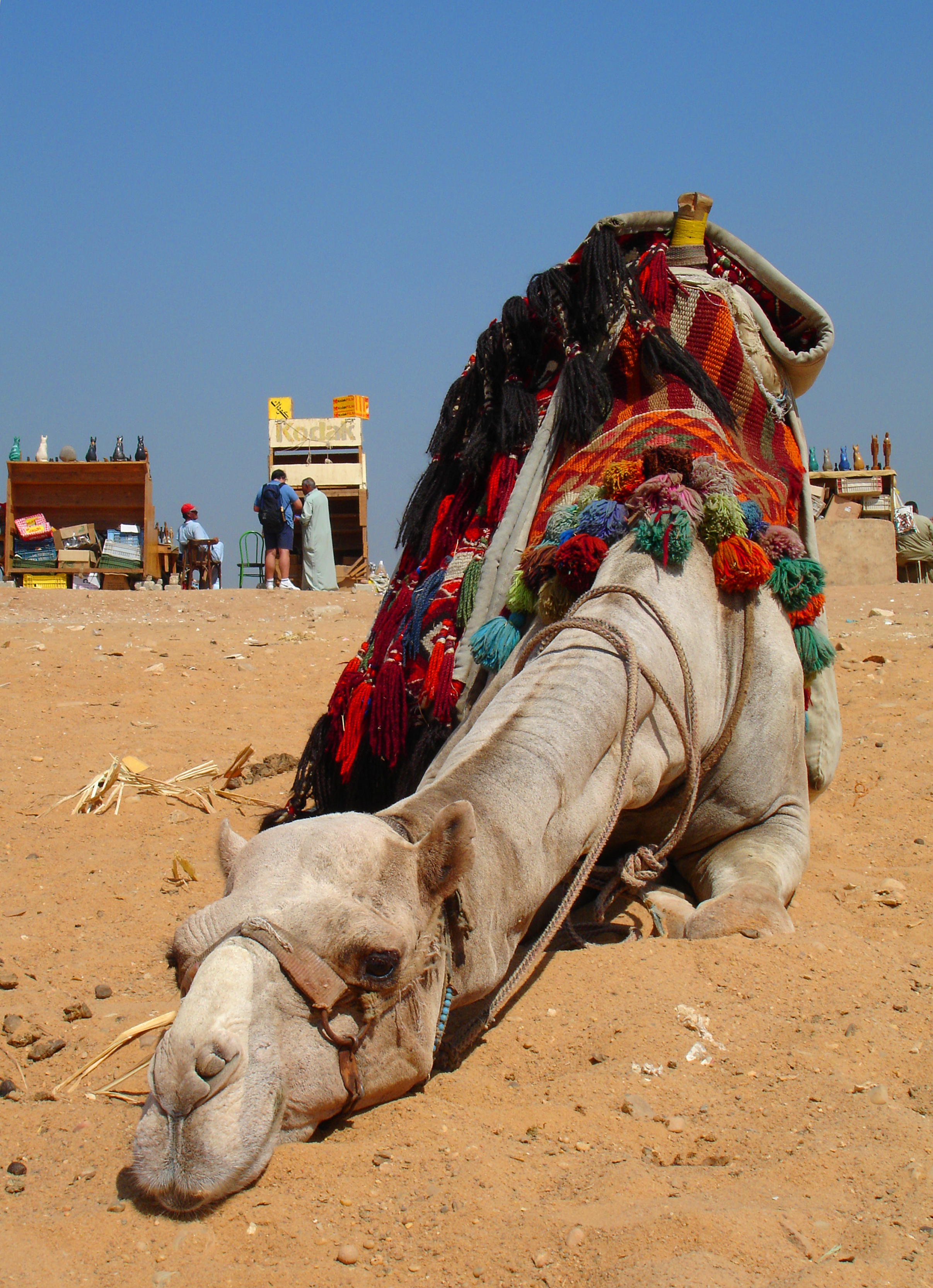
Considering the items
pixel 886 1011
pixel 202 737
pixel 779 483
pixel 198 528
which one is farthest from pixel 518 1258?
pixel 198 528

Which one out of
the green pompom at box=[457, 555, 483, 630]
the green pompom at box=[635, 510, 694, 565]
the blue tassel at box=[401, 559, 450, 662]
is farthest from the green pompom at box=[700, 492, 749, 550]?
the blue tassel at box=[401, 559, 450, 662]

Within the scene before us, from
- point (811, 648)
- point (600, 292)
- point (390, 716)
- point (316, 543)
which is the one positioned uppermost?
point (600, 292)

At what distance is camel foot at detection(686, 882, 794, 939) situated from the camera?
9.48ft

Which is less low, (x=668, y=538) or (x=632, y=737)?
(x=668, y=538)

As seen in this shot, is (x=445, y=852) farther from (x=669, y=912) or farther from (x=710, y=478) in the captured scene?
(x=710, y=478)

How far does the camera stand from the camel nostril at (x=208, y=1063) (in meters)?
1.70

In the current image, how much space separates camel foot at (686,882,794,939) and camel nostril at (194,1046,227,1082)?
5.10 ft

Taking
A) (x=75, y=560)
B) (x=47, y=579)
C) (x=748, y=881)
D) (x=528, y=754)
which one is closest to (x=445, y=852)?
(x=528, y=754)

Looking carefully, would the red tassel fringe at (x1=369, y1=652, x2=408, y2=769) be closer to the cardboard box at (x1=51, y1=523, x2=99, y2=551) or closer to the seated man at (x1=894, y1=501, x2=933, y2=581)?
the cardboard box at (x1=51, y1=523, x2=99, y2=551)

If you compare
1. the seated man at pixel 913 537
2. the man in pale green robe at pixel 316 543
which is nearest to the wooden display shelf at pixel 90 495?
Answer: the man in pale green robe at pixel 316 543

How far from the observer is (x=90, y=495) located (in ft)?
53.0

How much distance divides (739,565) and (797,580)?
36cm

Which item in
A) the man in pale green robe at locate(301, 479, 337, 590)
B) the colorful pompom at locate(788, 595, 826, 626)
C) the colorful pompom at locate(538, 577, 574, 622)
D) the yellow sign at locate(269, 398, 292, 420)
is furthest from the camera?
the yellow sign at locate(269, 398, 292, 420)

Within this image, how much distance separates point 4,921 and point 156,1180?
1.72 metres
